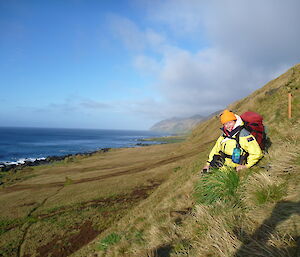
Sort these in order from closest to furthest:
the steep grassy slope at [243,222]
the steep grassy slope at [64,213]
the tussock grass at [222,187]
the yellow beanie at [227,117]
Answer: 1. the steep grassy slope at [243,222]
2. the tussock grass at [222,187]
3. the yellow beanie at [227,117]
4. the steep grassy slope at [64,213]

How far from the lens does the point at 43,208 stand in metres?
17.1

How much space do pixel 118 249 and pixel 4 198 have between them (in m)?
23.4

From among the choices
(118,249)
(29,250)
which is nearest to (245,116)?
(118,249)

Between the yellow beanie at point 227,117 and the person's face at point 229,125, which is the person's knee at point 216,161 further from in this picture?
the yellow beanie at point 227,117

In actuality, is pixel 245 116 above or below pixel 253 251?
above

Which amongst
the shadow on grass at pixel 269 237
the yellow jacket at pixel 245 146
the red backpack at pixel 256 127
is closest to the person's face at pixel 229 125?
the yellow jacket at pixel 245 146

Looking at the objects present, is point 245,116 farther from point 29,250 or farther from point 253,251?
point 29,250

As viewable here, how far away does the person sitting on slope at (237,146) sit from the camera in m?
4.66

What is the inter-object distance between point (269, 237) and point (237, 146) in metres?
2.95

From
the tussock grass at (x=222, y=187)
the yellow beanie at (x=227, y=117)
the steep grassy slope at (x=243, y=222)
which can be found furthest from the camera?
the yellow beanie at (x=227, y=117)

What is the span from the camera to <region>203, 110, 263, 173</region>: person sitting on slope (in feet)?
15.3

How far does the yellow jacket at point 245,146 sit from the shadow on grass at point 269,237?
162cm

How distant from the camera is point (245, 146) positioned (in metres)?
4.87

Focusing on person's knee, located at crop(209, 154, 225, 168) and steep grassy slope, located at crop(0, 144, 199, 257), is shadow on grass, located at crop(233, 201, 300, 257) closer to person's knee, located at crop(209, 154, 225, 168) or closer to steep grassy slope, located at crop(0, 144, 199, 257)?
person's knee, located at crop(209, 154, 225, 168)
